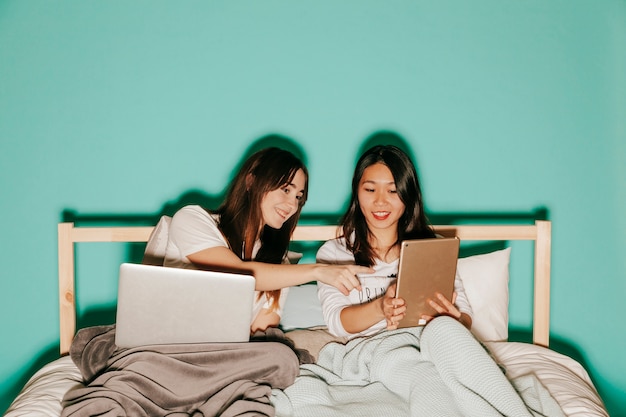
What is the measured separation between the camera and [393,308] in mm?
1395

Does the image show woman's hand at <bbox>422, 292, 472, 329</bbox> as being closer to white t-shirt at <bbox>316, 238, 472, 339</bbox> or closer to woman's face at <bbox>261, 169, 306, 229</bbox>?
white t-shirt at <bbox>316, 238, 472, 339</bbox>

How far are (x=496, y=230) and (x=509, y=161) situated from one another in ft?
1.13

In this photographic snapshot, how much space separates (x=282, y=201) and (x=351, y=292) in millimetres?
392

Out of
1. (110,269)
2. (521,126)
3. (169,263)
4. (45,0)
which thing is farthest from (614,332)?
(45,0)

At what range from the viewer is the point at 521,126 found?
6.65 ft

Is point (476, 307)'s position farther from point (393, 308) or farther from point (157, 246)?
point (157, 246)

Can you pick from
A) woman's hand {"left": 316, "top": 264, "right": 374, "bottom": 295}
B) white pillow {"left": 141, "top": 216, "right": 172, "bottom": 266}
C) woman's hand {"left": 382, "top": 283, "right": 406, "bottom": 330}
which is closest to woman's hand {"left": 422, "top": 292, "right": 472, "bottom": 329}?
woman's hand {"left": 382, "top": 283, "right": 406, "bottom": 330}

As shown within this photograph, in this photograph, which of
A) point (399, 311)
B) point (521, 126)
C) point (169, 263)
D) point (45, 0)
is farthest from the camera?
point (521, 126)

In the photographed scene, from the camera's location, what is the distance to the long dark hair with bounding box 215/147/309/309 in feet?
5.16

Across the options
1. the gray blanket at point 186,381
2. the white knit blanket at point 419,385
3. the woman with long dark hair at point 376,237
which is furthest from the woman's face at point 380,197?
the gray blanket at point 186,381

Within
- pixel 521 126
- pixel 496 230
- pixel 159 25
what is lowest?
pixel 496 230

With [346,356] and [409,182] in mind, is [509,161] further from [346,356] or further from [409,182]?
[346,356]

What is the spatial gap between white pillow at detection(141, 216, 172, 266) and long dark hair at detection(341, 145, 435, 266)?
627mm

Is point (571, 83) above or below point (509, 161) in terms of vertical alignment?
above
